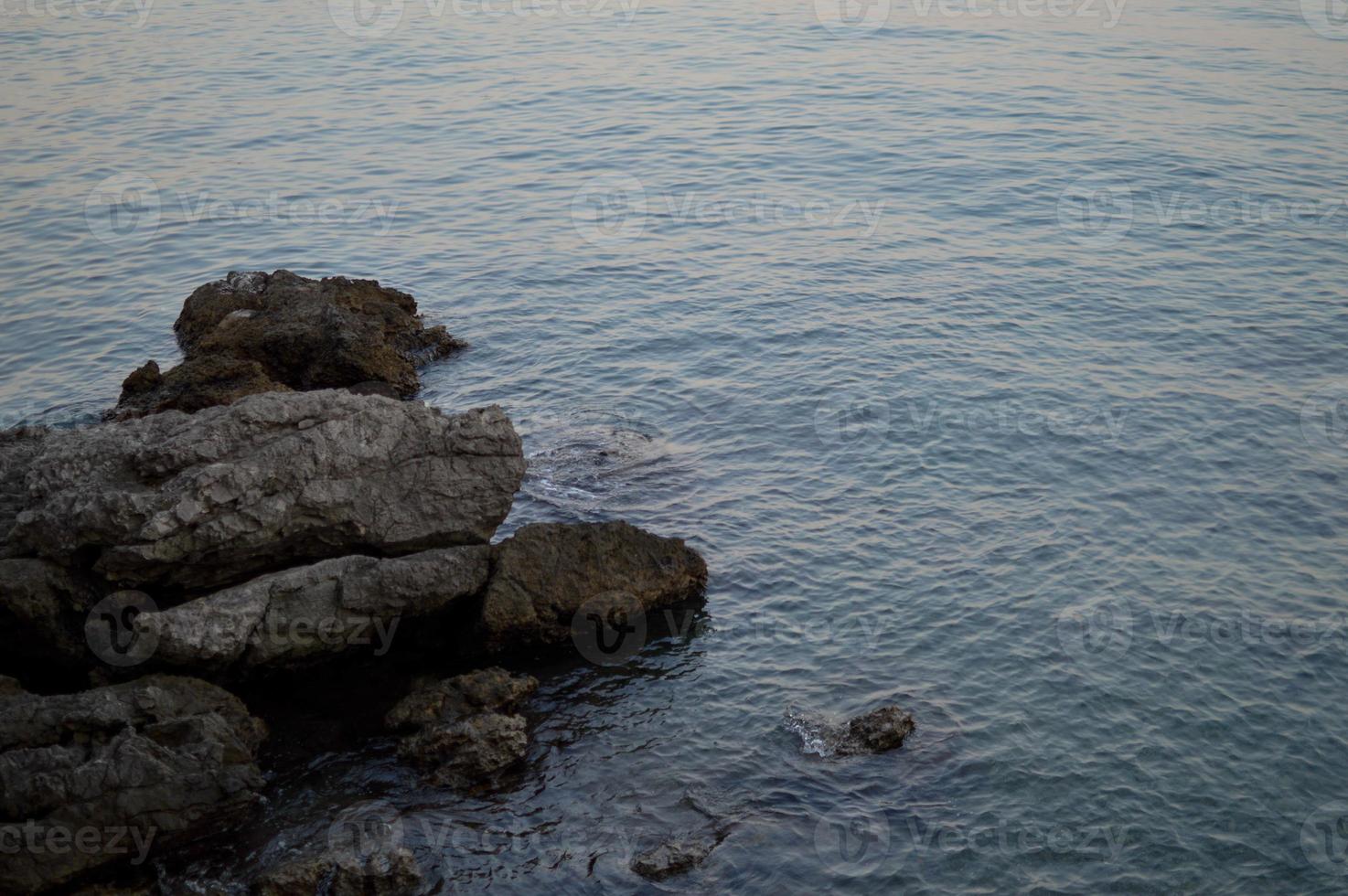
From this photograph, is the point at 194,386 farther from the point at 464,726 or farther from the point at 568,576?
the point at 464,726

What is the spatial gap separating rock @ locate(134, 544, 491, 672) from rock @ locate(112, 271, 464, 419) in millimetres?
7910

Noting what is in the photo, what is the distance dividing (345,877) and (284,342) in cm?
1534

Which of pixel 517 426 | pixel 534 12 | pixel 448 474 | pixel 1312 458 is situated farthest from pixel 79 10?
pixel 1312 458

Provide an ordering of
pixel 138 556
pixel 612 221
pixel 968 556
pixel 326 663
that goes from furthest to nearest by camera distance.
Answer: pixel 612 221 → pixel 968 556 → pixel 326 663 → pixel 138 556

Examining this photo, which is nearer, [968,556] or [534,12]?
[968,556]

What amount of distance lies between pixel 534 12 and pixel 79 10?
28247mm

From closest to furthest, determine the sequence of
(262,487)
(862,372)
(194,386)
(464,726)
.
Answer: (464,726) < (262,487) < (194,386) < (862,372)

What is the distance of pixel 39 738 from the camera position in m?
15.0

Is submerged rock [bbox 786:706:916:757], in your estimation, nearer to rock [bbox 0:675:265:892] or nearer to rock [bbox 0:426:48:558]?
rock [bbox 0:675:265:892]

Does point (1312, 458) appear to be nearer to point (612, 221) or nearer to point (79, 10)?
point (612, 221)

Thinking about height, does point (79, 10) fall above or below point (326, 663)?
above

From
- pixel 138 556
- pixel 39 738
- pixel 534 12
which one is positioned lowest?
pixel 39 738

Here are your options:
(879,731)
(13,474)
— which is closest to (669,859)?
(879,731)

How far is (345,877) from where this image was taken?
14234 millimetres
